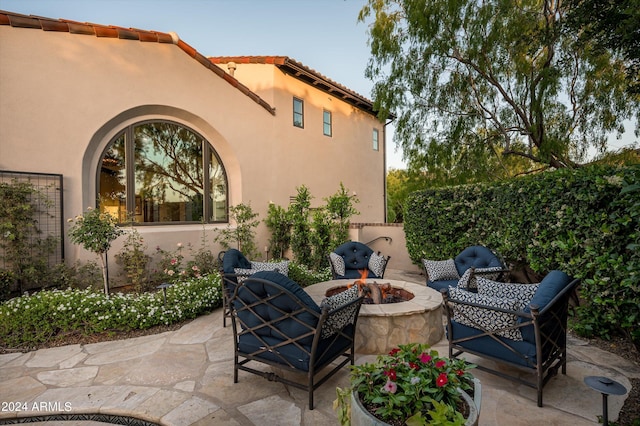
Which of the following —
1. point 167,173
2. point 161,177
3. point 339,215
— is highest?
point 167,173

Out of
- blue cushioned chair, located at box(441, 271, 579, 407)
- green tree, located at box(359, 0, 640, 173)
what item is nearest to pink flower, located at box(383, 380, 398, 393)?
blue cushioned chair, located at box(441, 271, 579, 407)

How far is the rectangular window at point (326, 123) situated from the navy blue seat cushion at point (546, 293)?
30.5 ft

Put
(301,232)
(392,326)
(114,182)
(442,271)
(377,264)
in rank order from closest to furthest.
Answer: (392,326)
(442,271)
(377,264)
(114,182)
(301,232)

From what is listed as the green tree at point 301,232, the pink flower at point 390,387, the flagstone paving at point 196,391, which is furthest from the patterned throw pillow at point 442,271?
the pink flower at point 390,387

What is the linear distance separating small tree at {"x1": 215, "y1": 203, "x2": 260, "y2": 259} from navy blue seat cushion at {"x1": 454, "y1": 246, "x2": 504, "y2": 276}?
15.6 feet

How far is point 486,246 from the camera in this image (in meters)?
5.85

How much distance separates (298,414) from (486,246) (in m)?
4.71

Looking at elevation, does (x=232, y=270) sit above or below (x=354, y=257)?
above

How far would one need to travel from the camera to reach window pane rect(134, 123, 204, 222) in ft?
22.7

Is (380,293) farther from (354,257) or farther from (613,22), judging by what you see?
(613,22)

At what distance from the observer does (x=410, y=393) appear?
167 cm

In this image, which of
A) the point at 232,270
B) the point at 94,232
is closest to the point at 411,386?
the point at 232,270

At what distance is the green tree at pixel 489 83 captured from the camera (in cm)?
823

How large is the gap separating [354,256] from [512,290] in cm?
A: 326
